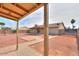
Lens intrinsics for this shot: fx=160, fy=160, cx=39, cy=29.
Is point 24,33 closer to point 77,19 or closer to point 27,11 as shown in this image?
point 27,11

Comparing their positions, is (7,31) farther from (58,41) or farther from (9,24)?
(58,41)

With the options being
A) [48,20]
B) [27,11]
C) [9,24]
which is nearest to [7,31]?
[9,24]

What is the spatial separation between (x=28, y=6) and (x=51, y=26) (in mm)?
418

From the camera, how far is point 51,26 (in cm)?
218

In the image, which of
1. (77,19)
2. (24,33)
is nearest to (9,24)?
(24,33)

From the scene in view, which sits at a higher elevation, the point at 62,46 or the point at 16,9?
the point at 16,9

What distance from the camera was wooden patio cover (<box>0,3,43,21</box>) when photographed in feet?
7.08

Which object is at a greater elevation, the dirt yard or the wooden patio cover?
the wooden patio cover

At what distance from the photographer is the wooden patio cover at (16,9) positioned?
7.08ft

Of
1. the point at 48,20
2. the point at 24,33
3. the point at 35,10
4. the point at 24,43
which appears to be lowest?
the point at 24,43

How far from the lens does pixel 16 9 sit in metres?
2.20

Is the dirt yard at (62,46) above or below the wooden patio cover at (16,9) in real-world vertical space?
below

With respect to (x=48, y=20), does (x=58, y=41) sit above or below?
below

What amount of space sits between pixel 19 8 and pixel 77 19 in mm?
807
